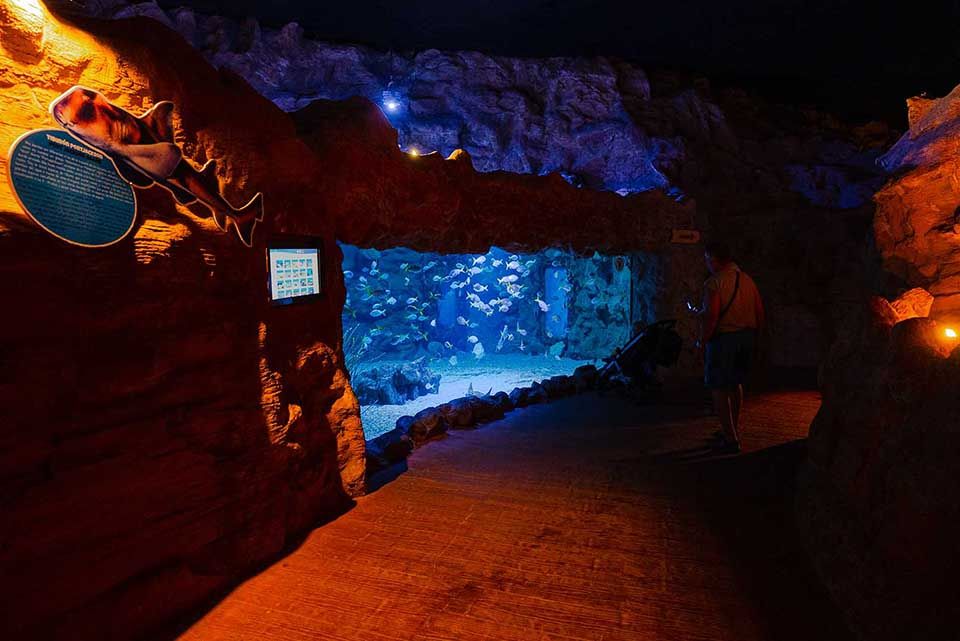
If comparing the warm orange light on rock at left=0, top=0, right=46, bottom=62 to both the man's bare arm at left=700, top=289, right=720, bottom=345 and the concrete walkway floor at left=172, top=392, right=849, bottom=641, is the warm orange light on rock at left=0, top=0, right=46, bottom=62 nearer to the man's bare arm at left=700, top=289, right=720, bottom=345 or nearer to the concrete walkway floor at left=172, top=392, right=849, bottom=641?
the concrete walkway floor at left=172, top=392, right=849, bottom=641

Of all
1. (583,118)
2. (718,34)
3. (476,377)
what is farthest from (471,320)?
(718,34)

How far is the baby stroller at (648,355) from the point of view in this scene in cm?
766

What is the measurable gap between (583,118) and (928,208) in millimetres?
14864

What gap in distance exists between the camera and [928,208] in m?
4.12

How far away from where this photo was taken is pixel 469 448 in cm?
554

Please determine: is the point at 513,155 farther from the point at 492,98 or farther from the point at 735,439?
the point at 735,439

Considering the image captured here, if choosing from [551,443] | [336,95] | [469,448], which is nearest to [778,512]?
[551,443]

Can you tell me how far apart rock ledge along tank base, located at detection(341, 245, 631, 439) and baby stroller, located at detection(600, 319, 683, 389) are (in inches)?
280

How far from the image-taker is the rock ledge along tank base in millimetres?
15742

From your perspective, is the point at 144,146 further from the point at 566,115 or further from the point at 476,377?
the point at 566,115

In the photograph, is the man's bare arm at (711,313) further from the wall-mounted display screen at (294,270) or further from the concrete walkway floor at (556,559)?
the wall-mounted display screen at (294,270)

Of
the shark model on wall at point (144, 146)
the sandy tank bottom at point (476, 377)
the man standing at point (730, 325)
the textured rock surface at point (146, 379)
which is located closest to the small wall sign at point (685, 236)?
the man standing at point (730, 325)

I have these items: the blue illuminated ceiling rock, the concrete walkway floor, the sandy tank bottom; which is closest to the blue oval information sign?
the concrete walkway floor

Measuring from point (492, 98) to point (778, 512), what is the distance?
1744cm
